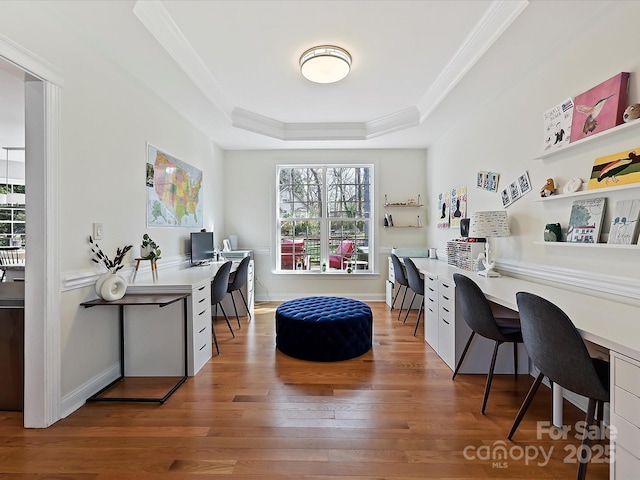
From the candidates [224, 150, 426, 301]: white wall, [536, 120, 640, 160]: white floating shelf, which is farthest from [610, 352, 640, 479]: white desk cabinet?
[224, 150, 426, 301]: white wall

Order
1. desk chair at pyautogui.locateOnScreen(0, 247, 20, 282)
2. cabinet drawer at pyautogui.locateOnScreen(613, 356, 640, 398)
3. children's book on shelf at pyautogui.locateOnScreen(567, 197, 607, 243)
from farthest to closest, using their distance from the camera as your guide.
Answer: desk chair at pyautogui.locateOnScreen(0, 247, 20, 282), children's book on shelf at pyautogui.locateOnScreen(567, 197, 607, 243), cabinet drawer at pyautogui.locateOnScreen(613, 356, 640, 398)

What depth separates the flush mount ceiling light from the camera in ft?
8.52

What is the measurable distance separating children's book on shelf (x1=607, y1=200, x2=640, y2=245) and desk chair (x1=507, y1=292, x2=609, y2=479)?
69cm

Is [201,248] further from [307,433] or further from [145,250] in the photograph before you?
[307,433]

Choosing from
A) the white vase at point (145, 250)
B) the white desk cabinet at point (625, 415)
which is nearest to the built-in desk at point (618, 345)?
the white desk cabinet at point (625, 415)

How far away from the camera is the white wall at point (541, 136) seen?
1771 mm

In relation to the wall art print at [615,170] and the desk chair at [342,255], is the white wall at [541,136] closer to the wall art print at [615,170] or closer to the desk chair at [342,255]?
the wall art print at [615,170]

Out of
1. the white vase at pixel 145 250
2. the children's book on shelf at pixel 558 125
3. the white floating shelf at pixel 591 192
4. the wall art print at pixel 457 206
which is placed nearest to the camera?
the white floating shelf at pixel 591 192

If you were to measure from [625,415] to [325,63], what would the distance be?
9.20 ft

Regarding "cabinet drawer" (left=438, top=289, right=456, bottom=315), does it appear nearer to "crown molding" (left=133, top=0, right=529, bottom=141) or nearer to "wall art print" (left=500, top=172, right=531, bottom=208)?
"wall art print" (left=500, top=172, right=531, bottom=208)

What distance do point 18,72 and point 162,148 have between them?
1491mm

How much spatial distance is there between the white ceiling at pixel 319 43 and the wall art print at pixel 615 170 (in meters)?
0.91

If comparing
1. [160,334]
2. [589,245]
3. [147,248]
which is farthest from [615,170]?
[147,248]

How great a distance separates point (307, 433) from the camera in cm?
183
